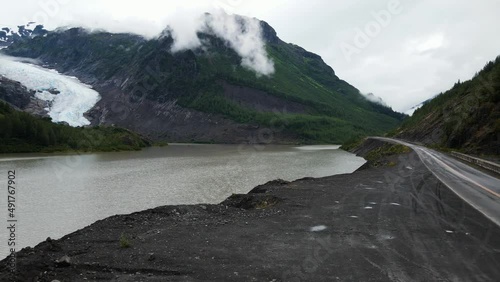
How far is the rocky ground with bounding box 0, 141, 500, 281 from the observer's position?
9211 mm

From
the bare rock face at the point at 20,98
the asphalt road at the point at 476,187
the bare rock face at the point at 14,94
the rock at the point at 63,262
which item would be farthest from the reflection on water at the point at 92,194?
the bare rock face at the point at 20,98

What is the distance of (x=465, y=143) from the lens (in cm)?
5228

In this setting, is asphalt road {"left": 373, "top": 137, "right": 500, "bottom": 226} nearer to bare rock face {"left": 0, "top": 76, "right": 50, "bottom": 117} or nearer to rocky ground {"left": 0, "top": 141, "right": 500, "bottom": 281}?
rocky ground {"left": 0, "top": 141, "right": 500, "bottom": 281}

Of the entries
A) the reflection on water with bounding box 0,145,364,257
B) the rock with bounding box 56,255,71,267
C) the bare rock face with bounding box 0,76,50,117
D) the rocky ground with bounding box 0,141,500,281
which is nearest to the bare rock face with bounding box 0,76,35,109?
the bare rock face with bounding box 0,76,50,117

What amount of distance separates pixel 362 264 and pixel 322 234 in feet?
10.2

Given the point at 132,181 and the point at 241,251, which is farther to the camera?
the point at 132,181

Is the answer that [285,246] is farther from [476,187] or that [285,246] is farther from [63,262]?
[476,187]

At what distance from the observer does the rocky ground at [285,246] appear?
9.21 meters

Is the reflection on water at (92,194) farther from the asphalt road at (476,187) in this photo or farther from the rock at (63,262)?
the asphalt road at (476,187)

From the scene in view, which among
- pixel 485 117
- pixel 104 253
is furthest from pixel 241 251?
pixel 485 117

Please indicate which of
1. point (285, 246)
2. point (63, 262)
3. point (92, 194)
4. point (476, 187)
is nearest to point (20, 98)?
point (92, 194)

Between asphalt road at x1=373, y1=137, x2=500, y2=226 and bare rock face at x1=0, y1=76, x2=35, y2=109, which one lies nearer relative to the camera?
asphalt road at x1=373, y1=137, x2=500, y2=226

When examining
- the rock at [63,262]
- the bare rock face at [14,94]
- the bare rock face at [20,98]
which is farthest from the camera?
the bare rock face at [20,98]

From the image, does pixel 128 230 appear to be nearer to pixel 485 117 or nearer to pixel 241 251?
pixel 241 251
